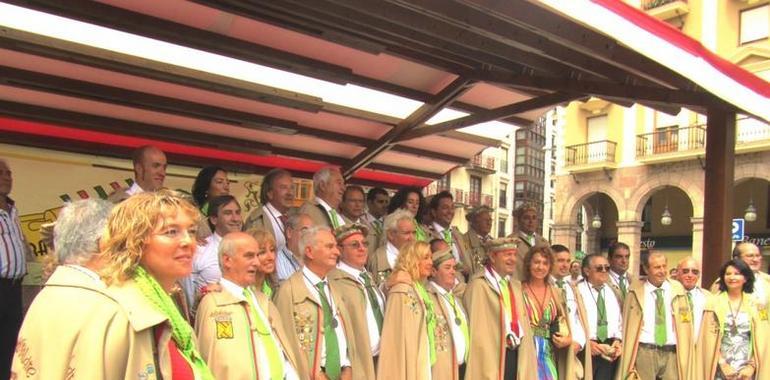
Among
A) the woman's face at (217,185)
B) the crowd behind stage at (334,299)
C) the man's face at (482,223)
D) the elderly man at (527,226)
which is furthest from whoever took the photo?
A: the man's face at (482,223)

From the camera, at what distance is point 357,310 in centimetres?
441

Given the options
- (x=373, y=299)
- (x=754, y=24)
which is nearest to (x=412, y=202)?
(x=373, y=299)

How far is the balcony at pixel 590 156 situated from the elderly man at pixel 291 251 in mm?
22280

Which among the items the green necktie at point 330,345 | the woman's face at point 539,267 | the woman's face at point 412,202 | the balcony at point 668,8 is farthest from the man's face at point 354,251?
the balcony at point 668,8

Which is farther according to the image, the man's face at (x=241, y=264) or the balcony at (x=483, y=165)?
the balcony at (x=483, y=165)

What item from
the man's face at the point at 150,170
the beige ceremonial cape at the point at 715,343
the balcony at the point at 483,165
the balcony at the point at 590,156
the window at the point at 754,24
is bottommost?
the beige ceremonial cape at the point at 715,343

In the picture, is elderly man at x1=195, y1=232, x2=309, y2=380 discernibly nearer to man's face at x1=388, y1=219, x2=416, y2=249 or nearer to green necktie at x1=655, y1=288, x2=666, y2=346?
man's face at x1=388, y1=219, x2=416, y2=249

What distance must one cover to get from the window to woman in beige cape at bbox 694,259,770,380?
19.4m

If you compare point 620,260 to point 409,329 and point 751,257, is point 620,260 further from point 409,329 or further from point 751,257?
point 409,329

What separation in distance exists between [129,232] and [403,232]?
11.0 feet

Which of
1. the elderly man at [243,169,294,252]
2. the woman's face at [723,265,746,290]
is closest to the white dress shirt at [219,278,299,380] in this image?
the elderly man at [243,169,294,252]

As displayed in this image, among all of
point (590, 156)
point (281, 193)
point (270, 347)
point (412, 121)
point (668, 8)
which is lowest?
point (270, 347)

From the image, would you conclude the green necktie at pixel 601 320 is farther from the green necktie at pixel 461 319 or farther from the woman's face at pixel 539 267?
the green necktie at pixel 461 319

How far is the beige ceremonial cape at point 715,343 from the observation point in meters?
5.70
